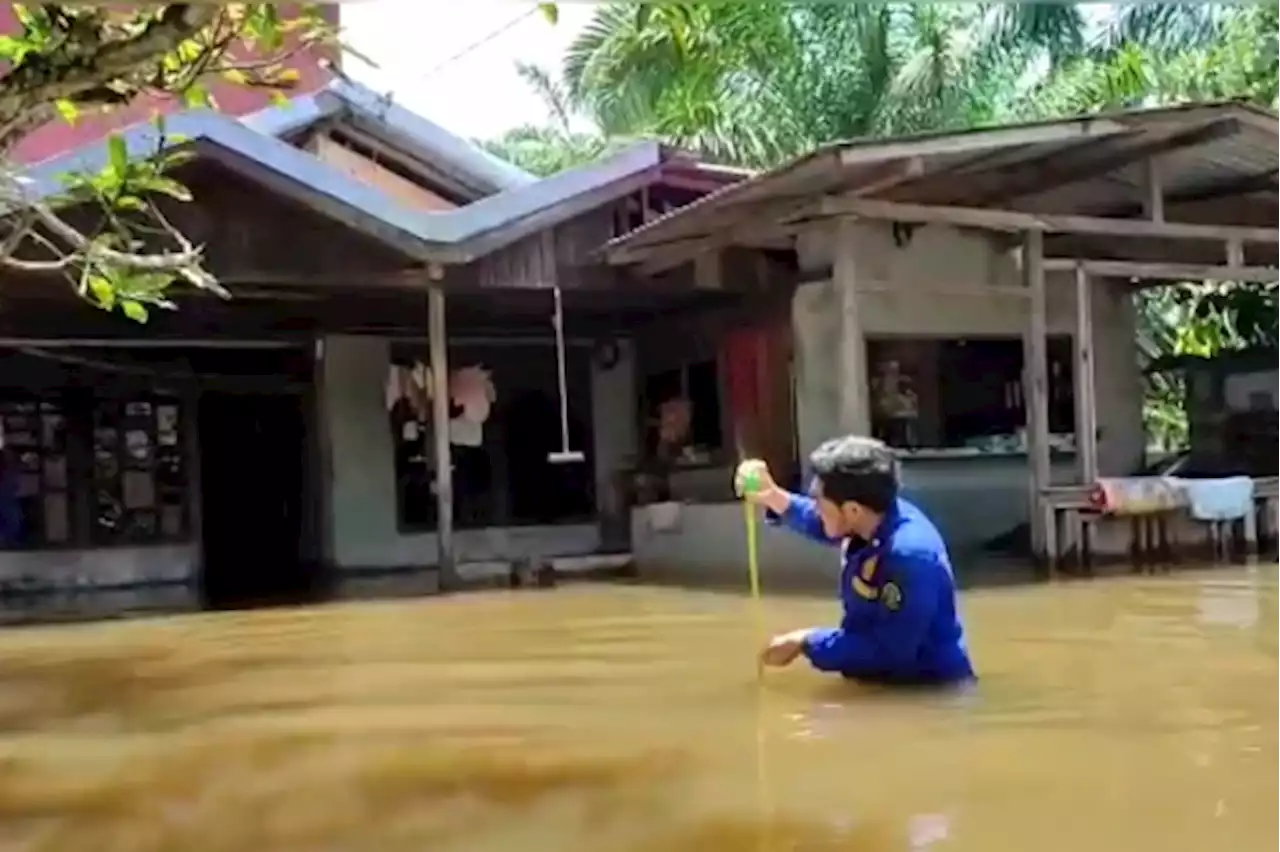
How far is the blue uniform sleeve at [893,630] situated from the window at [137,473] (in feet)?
34.4

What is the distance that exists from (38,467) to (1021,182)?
28.3ft

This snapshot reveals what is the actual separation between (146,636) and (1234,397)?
990 cm

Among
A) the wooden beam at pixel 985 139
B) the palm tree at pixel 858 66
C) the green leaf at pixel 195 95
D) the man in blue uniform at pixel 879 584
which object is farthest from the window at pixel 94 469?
the man in blue uniform at pixel 879 584

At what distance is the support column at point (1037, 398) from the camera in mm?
12727

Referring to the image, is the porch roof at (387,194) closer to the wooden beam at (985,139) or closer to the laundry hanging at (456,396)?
the laundry hanging at (456,396)

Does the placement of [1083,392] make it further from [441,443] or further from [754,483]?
[754,483]

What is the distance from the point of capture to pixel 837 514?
5.70 meters

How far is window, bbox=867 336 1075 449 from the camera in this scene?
13.9 m

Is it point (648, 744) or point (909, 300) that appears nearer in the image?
point (648, 744)

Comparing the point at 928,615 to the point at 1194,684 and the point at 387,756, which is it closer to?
the point at 1194,684

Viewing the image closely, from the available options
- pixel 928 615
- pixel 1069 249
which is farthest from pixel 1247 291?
pixel 928 615

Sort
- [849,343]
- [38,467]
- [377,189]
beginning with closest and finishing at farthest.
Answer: [849,343]
[377,189]
[38,467]

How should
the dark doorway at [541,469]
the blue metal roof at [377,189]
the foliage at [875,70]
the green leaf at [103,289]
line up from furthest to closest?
the foliage at [875,70] → the dark doorway at [541,469] → the blue metal roof at [377,189] → the green leaf at [103,289]

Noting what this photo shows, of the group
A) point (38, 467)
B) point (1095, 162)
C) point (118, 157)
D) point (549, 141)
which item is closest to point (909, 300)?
point (1095, 162)
